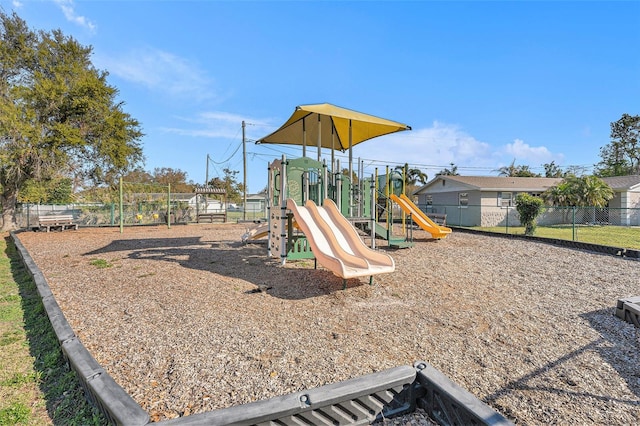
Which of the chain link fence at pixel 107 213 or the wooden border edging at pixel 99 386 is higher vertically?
the chain link fence at pixel 107 213

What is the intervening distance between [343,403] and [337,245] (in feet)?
12.1

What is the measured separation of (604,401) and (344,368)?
1707 millimetres

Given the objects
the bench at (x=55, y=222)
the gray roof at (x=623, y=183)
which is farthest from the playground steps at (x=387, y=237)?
the gray roof at (x=623, y=183)

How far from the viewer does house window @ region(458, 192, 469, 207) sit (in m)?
21.4

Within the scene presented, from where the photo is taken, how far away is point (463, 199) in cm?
2170

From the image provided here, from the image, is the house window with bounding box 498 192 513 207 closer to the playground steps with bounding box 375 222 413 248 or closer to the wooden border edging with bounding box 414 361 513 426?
the playground steps with bounding box 375 222 413 248

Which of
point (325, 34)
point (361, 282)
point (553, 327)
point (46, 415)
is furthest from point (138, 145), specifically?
point (553, 327)

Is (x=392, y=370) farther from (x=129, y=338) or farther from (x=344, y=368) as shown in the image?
(x=129, y=338)

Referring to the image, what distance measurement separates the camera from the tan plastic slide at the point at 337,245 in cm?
467

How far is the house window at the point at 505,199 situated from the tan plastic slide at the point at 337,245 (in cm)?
1835

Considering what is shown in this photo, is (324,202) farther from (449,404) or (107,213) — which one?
(107,213)

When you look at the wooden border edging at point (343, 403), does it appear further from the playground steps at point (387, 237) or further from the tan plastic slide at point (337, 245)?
the playground steps at point (387, 237)

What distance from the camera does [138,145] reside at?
57.7 ft

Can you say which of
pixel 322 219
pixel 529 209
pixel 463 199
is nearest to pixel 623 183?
pixel 463 199
